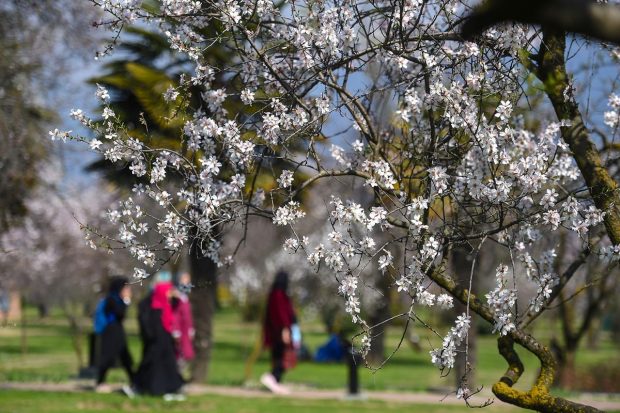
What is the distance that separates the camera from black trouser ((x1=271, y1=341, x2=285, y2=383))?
15266 millimetres

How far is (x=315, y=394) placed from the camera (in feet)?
49.7

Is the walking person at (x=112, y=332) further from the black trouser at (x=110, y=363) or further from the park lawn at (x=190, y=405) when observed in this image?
the park lawn at (x=190, y=405)

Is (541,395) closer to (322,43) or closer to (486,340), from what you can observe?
(322,43)

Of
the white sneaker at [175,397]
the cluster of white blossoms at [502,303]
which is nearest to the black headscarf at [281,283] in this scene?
the white sneaker at [175,397]

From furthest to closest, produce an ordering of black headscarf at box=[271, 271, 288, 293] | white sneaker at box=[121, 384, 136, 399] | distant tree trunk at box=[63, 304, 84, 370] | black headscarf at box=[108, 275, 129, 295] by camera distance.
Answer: distant tree trunk at box=[63, 304, 84, 370] < black headscarf at box=[271, 271, 288, 293] < black headscarf at box=[108, 275, 129, 295] < white sneaker at box=[121, 384, 136, 399]

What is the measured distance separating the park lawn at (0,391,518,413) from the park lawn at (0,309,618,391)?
2.62 meters

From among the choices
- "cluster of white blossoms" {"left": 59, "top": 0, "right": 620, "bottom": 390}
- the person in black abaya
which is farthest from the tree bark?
the person in black abaya

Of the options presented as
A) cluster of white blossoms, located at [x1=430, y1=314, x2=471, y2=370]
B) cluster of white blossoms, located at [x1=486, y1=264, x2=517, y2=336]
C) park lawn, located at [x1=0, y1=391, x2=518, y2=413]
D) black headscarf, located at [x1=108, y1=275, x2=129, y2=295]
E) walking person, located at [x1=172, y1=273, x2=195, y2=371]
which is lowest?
park lawn, located at [x1=0, y1=391, x2=518, y2=413]

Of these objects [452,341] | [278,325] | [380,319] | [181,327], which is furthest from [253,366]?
[452,341]

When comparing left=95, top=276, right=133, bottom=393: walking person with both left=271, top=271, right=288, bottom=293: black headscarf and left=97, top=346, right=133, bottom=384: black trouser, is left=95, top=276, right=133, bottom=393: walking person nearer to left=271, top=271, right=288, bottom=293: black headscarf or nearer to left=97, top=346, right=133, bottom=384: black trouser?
left=97, top=346, right=133, bottom=384: black trouser

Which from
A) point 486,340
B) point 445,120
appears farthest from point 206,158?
point 486,340

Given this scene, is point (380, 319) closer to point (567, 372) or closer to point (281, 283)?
point (567, 372)

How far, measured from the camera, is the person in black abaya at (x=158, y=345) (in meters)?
13.7

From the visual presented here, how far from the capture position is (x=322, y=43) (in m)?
5.02
